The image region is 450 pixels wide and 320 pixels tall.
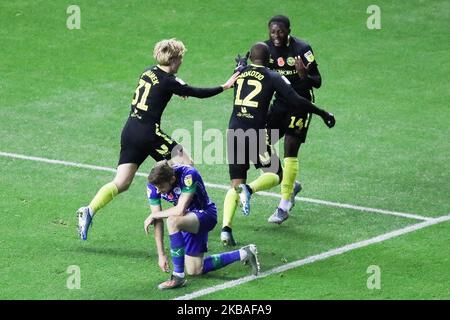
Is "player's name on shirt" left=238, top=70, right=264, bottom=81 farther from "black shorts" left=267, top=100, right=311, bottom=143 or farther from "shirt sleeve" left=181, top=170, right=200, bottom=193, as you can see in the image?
"shirt sleeve" left=181, top=170, right=200, bottom=193

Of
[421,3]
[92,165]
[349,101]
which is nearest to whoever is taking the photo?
[92,165]

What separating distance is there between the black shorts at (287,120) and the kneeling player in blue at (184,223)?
8.72 ft

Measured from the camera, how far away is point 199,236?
13164 mm

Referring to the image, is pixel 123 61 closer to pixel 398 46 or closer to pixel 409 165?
pixel 398 46

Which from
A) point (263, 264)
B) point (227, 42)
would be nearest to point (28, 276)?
point (263, 264)

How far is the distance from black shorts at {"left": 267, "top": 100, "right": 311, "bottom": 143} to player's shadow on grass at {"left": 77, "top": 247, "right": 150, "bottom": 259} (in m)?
2.80

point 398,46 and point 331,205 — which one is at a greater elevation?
point 398,46

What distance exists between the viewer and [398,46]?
24375 millimetres

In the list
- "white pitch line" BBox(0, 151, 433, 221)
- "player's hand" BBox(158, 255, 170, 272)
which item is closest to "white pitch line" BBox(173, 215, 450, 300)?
"white pitch line" BBox(0, 151, 433, 221)

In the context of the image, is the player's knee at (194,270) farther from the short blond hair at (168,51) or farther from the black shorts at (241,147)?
the short blond hair at (168,51)

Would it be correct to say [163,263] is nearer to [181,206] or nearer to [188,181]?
[181,206]

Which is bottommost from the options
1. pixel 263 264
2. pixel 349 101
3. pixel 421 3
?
pixel 263 264

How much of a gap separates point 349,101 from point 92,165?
5.75m
